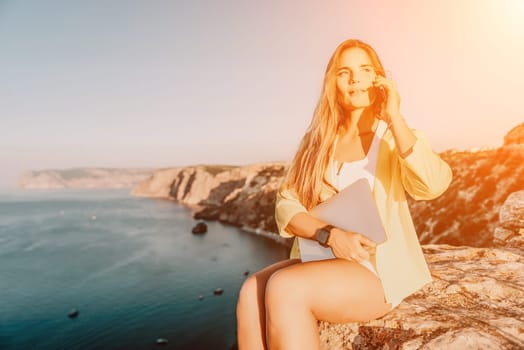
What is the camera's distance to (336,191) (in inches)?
107

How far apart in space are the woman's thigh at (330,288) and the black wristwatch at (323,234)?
16 cm

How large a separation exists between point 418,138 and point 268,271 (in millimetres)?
1600

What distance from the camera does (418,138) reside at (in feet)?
7.04

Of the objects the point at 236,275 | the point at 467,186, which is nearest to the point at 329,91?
the point at 467,186

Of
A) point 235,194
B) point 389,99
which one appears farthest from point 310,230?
point 235,194

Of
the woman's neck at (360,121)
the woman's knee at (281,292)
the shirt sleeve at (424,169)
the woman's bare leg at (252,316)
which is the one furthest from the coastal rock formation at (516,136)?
the woman's knee at (281,292)

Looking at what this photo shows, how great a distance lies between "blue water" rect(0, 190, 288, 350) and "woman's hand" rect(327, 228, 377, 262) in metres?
38.3

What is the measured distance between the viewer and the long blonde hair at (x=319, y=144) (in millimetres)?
2701

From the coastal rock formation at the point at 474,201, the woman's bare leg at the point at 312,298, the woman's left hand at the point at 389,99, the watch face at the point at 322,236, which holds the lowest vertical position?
the coastal rock formation at the point at 474,201

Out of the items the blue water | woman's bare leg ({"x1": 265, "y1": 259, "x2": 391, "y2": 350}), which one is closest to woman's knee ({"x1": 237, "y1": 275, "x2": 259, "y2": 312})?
woman's bare leg ({"x1": 265, "y1": 259, "x2": 391, "y2": 350})

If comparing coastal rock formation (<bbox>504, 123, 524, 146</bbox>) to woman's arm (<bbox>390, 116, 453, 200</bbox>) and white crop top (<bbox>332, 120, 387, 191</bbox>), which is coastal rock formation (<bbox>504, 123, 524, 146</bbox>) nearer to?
white crop top (<bbox>332, 120, 387, 191</bbox>)

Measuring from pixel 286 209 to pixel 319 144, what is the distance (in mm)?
684

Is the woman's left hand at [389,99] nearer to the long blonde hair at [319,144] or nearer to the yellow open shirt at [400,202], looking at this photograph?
the yellow open shirt at [400,202]

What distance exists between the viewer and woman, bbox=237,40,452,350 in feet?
6.95
